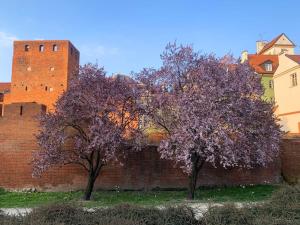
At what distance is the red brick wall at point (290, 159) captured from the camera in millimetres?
18453

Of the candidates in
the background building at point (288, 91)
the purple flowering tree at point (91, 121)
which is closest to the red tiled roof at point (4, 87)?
the background building at point (288, 91)

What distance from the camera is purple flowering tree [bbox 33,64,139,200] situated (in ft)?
46.9

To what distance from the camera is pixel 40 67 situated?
200ft

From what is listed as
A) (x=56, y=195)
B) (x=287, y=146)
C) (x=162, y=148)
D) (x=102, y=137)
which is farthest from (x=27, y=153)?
(x=287, y=146)

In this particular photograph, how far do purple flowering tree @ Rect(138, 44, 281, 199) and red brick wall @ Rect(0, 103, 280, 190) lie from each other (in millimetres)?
2156

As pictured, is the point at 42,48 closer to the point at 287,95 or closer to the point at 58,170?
the point at 287,95

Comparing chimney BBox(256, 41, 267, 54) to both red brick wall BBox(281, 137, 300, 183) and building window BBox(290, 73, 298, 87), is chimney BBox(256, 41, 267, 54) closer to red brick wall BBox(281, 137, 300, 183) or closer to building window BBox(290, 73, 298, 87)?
building window BBox(290, 73, 298, 87)

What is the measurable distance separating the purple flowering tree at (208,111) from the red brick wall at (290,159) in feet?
12.6

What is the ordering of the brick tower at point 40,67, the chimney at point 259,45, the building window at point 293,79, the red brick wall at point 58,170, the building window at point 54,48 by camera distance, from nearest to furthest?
1. the red brick wall at point 58,170
2. the building window at point 293,79
3. the brick tower at point 40,67
4. the chimney at point 259,45
5. the building window at point 54,48

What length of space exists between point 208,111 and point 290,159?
22.7 feet

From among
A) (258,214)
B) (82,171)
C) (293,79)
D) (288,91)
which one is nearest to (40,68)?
(288,91)

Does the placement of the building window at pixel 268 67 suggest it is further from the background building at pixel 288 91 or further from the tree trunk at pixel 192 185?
the tree trunk at pixel 192 185

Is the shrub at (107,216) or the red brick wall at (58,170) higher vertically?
the red brick wall at (58,170)

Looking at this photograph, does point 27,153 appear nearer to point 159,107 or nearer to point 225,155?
point 159,107
